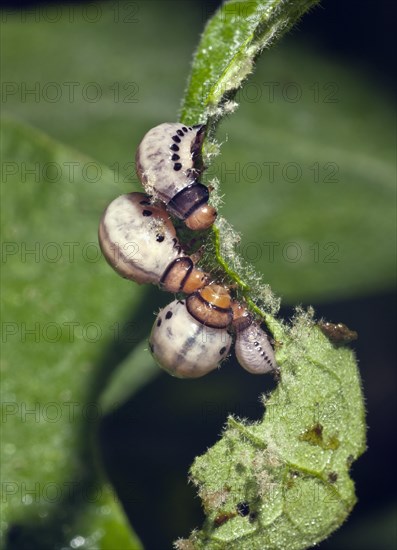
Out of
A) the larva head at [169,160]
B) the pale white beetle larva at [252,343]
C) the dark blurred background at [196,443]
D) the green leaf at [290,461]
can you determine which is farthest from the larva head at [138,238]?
the dark blurred background at [196,443]

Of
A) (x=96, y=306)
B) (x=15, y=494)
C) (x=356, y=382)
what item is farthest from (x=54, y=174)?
(x=356, y=382)

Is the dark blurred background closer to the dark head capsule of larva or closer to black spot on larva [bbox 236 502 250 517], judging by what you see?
black spot on larva [bbox 236 502 250 517]

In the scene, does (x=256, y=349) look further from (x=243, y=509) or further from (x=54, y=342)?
(x=54, y=342)

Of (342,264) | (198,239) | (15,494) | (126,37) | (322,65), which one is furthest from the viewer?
(126,37)

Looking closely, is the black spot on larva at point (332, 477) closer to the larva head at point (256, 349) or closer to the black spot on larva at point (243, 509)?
the black spot on larva at point (243, 509)

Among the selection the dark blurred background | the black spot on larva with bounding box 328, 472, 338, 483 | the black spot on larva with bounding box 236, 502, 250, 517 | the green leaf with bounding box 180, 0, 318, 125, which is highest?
the green leaf with bounding box 180, 0, 318, 125

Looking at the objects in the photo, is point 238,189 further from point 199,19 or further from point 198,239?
point 198,239

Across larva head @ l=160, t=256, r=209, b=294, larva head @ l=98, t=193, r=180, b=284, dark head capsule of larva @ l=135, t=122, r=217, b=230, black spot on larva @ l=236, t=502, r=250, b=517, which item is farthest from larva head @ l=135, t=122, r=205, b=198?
black spot on larva @ l=236, t=502, r=250, b=517
